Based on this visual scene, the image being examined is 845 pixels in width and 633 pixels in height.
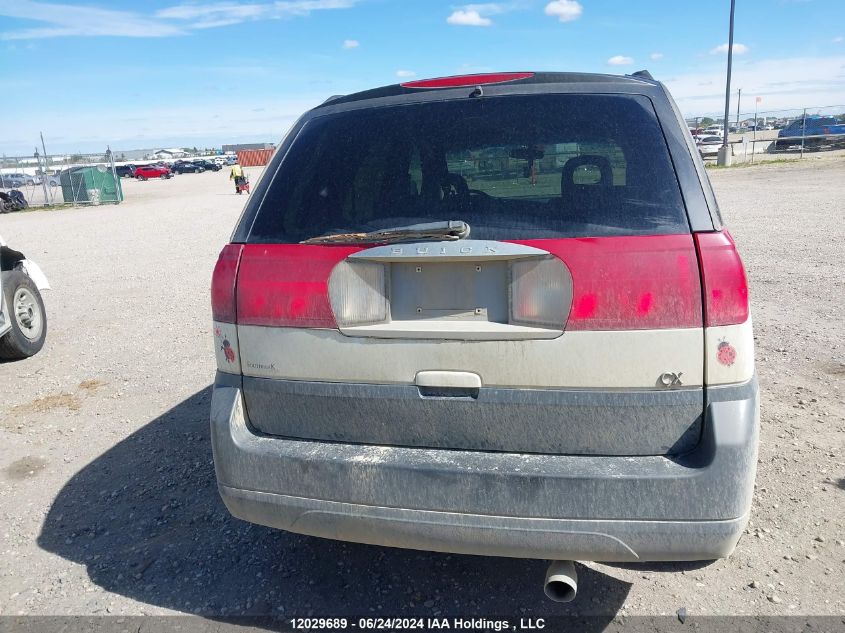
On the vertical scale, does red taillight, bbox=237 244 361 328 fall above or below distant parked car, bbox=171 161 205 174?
above

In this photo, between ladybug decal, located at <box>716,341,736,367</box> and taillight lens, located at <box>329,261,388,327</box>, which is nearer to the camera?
ladybug decal, located at <box>716,341,736,367</box>

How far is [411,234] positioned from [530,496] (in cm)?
96

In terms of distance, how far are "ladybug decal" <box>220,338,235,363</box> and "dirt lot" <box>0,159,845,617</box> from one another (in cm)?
108

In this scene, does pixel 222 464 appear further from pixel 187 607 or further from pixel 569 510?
pixel 569 510

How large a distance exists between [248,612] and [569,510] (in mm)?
1486

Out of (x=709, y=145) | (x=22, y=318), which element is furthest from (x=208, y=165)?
(x=22, y=318)

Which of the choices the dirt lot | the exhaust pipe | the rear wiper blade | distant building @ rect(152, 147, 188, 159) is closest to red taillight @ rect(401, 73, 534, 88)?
the rear wiper blade

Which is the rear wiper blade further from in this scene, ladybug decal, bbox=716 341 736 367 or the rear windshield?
ladybug decal, bbox=716 341 736 367

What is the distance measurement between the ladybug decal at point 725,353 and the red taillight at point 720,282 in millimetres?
71

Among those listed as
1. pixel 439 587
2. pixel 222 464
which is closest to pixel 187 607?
pixel 222 464

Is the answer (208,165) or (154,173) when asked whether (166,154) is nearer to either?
(208,165)

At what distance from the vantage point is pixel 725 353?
2.28 m

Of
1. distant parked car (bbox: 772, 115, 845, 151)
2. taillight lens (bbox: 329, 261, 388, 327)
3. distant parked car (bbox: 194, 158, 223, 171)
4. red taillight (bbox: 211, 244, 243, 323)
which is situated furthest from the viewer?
distant parked car (bbox: 194, 158, 223, 171)

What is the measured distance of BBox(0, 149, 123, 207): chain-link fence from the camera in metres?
31.6
